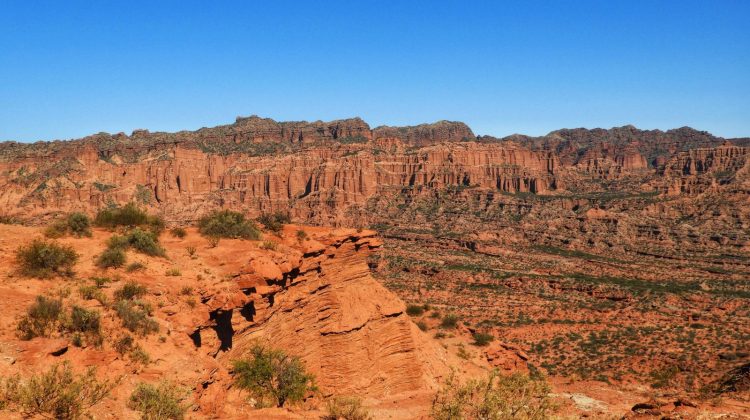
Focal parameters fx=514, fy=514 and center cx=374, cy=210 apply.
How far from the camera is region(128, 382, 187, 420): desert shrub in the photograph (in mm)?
10541

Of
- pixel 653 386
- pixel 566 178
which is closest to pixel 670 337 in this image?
pixel 653 386

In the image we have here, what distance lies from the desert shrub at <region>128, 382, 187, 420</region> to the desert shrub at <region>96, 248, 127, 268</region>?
5.79 metres

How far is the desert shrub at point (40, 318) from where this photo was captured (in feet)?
37.6

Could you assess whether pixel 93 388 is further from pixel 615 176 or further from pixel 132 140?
pixel 615 176

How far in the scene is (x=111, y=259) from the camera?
15.7m

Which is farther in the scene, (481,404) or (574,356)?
(574,356)

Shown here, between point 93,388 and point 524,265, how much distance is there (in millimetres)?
81274

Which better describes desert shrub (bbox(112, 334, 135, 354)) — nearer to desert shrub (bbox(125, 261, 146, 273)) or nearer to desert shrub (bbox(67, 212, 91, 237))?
desert shrub (bbox(125, 261, 146, 273))

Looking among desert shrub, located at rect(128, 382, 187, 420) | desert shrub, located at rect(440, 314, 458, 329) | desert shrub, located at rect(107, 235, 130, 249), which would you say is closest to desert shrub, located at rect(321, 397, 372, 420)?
desert shrub, located at rect(128, 382, 187, 420)

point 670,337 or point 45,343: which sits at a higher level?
point 45,343

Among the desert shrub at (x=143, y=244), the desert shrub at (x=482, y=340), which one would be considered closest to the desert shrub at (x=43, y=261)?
the desert shrub at (x=143, y=244)

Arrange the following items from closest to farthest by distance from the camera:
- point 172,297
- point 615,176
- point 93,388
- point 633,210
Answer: point 93,388
point 172,297
point 633,210
point 615,176

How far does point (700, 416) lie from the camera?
15148 millimetres

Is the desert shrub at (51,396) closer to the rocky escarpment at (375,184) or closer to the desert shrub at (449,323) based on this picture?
the desert shrub at (449,323)
